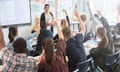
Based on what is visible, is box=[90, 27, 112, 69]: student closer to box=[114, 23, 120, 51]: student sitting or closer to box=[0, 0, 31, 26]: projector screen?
box=[114, 23, 120, 51]: student sitting

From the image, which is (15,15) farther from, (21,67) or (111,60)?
(21,67)

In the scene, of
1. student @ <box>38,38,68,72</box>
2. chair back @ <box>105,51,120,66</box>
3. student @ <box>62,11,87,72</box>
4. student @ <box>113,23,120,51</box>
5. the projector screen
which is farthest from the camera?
the projector screen

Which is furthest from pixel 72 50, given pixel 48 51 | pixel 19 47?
pixel 19 47

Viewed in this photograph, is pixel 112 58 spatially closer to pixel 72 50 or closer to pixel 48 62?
pixel 72 50

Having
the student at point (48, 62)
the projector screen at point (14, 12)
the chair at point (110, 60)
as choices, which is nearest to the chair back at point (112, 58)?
the chair at point (110, 60)

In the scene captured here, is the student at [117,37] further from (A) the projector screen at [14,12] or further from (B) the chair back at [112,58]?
(A) the projector screen at [14,12]

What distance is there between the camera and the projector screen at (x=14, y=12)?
641 centimetres

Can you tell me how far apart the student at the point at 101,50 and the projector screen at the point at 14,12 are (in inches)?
132

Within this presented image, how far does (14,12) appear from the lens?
264 inches

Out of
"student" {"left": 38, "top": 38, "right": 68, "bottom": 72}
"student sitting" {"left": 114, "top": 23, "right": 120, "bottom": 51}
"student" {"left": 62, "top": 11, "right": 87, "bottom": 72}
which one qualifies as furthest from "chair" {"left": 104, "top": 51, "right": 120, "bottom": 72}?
"student" {"left": 38, "top": 38, "right": 68, "bottom": 72}

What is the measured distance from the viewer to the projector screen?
21.0 ft

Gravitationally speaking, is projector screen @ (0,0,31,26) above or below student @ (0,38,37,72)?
above

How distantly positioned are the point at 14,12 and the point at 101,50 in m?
3.58

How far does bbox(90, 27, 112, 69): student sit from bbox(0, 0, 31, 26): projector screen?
11.0 ft
